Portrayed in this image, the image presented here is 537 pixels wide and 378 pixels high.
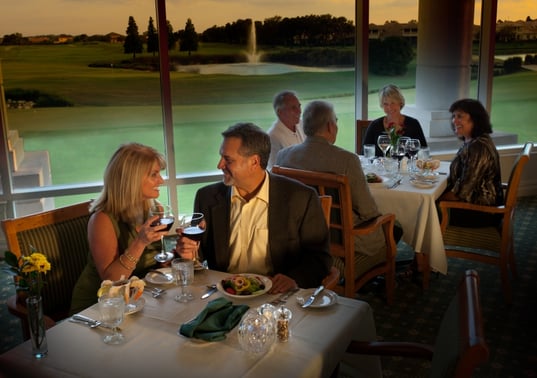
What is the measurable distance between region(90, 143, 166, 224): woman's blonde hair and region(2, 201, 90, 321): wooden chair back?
254mm

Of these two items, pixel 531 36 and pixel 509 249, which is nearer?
pixel 509 249

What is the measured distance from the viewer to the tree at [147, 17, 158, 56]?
5.09 metres

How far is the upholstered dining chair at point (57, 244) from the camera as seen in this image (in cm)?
250

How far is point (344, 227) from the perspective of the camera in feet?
10.9

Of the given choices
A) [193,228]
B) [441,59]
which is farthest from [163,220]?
[441,59]

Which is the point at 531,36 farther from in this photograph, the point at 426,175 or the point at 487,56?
the point at 426,175

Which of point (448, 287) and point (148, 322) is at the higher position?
point (148, 322)

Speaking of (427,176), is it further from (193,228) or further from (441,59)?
(441,59)

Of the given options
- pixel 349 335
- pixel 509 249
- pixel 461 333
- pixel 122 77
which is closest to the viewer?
pixel 461 333

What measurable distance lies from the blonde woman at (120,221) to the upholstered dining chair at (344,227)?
3.16ft

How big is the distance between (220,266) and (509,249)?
7.41ft

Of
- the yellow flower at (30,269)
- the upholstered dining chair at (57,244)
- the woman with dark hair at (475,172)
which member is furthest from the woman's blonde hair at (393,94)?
the yellow flower at (30,269)

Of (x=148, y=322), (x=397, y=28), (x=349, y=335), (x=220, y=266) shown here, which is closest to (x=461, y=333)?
(x=349, y=335)

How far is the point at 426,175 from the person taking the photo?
399cm
